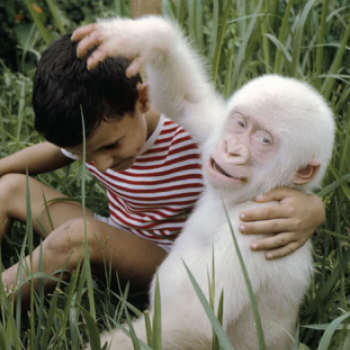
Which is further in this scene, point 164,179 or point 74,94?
point 164,179

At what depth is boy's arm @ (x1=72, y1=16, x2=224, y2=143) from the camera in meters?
2.07

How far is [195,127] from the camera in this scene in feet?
7.72

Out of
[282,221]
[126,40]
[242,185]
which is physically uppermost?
[126,40]

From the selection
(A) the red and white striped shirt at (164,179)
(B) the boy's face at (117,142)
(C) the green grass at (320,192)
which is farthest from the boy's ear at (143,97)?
(C) the green grass at (320,192)

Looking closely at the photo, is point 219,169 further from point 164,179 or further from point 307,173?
point 164,179

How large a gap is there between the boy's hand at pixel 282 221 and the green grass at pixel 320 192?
0.72ft

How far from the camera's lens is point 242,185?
6.65ft

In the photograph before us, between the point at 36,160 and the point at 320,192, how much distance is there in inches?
47.0

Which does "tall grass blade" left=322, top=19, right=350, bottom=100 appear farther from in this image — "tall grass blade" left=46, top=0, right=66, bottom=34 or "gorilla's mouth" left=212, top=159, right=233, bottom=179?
"tall grass blade" left=46, top=0, right=66, bottom=34

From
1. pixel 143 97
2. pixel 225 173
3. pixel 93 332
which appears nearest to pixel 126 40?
pixel 143 97

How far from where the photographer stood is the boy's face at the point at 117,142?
2.30m

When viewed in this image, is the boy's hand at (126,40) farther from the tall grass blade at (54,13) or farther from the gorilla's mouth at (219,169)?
the tall grass blade at (54,13)

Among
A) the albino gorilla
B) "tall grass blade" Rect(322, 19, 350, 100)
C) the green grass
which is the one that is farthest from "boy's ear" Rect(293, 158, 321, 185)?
"tall grass blade" Rect(322, 19, 350, 100)

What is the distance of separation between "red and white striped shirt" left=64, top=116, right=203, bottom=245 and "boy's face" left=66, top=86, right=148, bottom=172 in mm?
170
